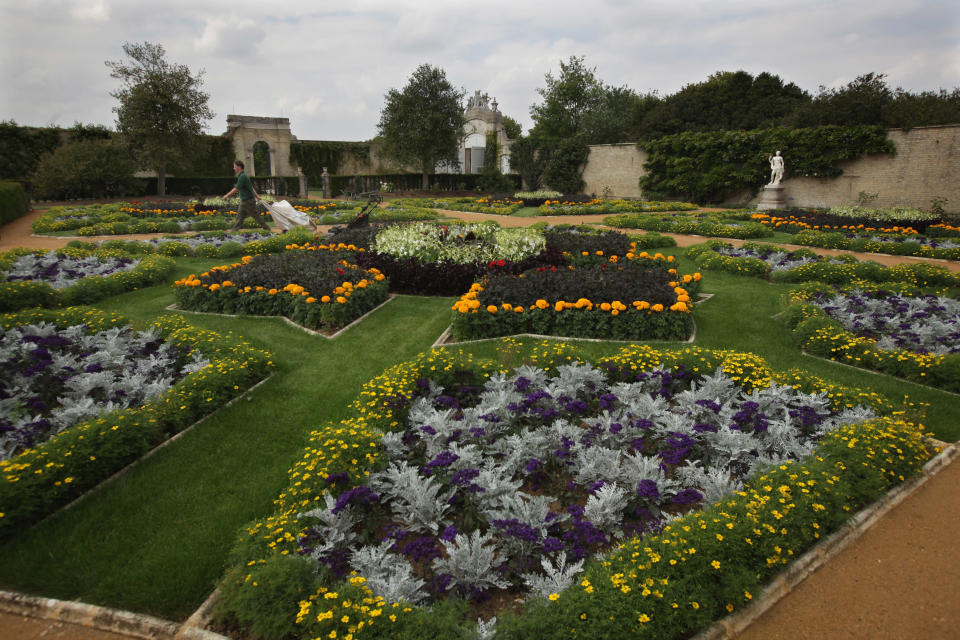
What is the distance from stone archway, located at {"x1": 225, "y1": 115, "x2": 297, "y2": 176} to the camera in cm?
3194

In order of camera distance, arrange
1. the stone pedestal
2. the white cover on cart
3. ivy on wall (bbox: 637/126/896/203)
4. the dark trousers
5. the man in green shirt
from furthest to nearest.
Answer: the stone pedestal → ivy on wall (bbox: 637/126/896/203) → the white cover on cart → the dark trousers → the man in green shirt

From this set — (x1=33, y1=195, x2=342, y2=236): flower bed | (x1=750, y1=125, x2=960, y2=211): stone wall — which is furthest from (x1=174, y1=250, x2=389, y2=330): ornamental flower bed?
(x1=750, y1=125, x2=960, y2=211): stone wall

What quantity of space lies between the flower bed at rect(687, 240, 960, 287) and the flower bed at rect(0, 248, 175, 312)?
32.3 feet

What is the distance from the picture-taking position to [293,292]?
6328 millimetres

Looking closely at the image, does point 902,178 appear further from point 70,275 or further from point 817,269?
point 70,275

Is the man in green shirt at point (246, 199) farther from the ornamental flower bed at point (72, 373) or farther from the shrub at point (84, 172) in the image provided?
the shrub at point (84, 172)

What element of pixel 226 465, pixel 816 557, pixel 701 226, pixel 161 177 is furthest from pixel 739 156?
pixel 161 177

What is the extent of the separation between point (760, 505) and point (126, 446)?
13.1ft

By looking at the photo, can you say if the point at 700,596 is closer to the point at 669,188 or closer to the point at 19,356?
the point at 19,356

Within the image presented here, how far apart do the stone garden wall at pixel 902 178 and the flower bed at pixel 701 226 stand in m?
6.48

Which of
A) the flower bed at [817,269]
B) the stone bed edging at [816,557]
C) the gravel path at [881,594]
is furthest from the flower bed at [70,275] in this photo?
the flower bed at [817,269]

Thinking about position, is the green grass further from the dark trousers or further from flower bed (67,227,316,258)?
the dark trousers

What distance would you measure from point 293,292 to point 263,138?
1246 inches

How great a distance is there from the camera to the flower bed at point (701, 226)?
12477mm
